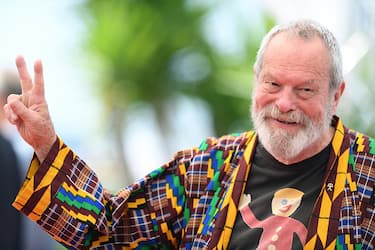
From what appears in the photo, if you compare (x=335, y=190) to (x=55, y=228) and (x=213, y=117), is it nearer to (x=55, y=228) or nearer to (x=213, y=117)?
(x=55, y=228)

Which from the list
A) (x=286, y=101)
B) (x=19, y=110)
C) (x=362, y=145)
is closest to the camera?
(x=19, y=110)

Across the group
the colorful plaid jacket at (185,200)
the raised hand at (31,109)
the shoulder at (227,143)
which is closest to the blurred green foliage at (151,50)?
the shoulder at (227,143)

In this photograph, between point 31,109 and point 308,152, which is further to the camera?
point 308,152

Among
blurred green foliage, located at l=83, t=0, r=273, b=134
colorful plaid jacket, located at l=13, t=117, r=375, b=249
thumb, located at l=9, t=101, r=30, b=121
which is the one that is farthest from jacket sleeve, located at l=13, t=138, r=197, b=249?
blurred green foliage, located at l=83, t=0, r=273, b=134

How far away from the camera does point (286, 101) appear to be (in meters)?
2.96

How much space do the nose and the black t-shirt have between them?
27 cm

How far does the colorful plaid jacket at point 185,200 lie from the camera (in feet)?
9.53

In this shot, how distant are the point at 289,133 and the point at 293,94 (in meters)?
0.15

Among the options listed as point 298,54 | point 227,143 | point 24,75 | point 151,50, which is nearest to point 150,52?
point 151,50

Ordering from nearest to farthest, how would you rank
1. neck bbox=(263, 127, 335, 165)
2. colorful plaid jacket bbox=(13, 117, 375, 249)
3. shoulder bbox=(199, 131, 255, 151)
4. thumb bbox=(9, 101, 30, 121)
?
thumb bbox=(9, 101, 30, 121) < colorful plaid jacket bbox=(13, 117, 375, 249) < neck bbox=(263, 127, 335, 165) < shoulder bbox=(199, 131, 255, 151)

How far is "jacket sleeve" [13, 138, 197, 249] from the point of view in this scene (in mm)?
2936

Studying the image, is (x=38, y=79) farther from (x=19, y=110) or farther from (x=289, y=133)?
(x=289, y=133)

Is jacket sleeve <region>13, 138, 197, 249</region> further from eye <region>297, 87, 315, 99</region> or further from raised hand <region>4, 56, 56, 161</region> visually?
eye <region>297, 87, 315, 99</region>

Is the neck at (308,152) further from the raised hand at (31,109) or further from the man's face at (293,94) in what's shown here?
the raised hand at (31,109)
